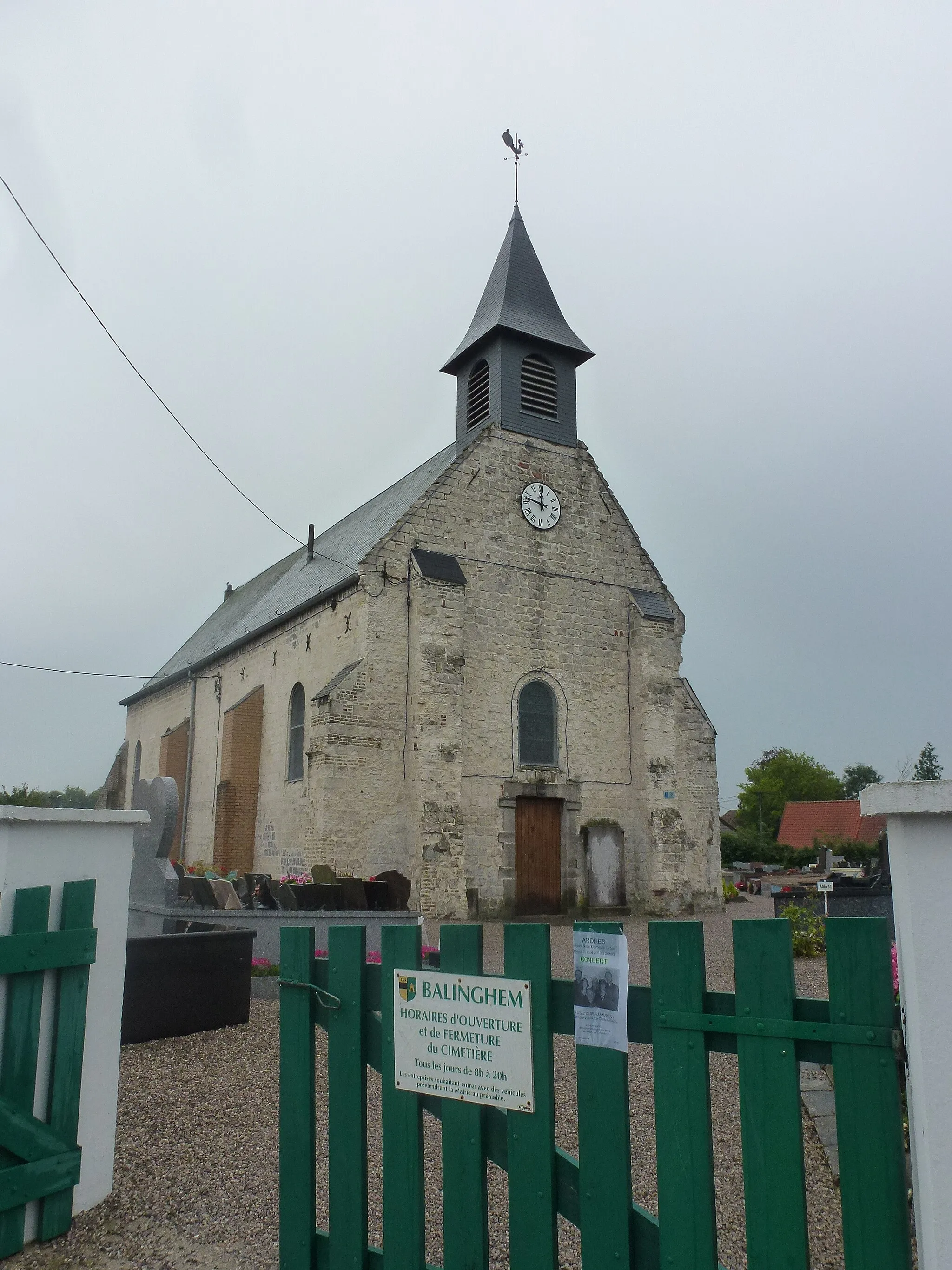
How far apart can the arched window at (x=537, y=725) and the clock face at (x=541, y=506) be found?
340 cm

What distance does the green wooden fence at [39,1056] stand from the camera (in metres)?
3.60

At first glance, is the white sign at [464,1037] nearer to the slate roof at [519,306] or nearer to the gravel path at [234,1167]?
the gravel path at [234,1167]

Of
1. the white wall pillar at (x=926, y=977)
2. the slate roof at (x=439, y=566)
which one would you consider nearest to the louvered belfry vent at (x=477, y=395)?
the slate roof at (x=439, y=566)

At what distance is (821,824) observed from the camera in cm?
5275

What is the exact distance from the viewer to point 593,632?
20.4 meters

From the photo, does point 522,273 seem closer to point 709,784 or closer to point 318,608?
point 318,608

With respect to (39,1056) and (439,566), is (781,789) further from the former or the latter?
(39,1056)

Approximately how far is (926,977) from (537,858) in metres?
16.9

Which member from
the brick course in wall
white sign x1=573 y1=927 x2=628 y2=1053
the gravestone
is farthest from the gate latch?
the brick course in wall

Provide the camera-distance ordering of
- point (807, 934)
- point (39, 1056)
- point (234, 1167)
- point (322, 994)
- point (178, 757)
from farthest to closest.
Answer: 1. point (178, 757)
2. point (807, 934)
3. point (234, 1167)
4. point (39, 1056)
5. point (322, 994)

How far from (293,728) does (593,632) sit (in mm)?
6763

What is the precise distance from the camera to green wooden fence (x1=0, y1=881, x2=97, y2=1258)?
3.60 metres

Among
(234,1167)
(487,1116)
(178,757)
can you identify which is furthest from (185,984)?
(178,757)

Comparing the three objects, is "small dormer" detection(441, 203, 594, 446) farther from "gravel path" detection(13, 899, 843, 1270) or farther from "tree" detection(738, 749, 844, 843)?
"tree" detection(738, 749, 844, 843)
